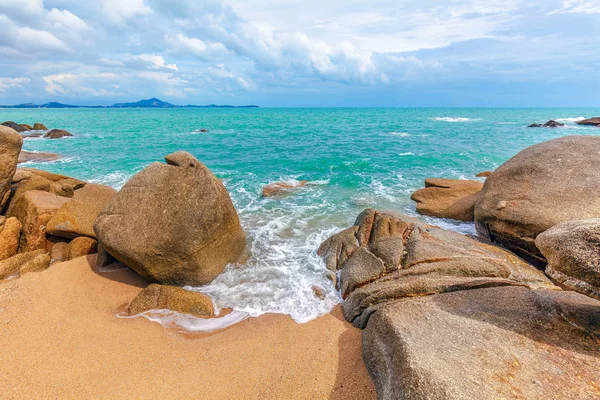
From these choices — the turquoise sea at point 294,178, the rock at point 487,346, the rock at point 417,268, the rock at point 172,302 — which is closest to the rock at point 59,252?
the rock at point 172,302

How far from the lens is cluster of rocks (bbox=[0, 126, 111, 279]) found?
9023 mm

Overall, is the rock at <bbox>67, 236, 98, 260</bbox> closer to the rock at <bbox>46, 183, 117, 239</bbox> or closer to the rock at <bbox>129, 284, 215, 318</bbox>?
the rock at <bbox>46, 183, 117, 239</bbox>

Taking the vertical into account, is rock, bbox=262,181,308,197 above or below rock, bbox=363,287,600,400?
below

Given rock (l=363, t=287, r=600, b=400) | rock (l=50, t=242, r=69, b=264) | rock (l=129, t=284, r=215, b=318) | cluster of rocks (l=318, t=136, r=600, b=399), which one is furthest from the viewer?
rock (l=50, t=242, r=69, b=264)

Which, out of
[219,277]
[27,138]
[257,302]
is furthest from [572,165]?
[27,138]

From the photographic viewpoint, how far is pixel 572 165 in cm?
1100

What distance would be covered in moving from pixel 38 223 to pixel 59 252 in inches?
47.1

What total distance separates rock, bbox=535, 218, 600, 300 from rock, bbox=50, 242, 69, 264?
1235 centimetres

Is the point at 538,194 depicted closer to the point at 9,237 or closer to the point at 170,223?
the point at 170,223

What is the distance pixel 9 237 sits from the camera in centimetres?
920

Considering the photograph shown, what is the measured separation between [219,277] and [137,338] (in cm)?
289

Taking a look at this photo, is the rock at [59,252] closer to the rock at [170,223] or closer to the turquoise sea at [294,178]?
the rock at [170,223]

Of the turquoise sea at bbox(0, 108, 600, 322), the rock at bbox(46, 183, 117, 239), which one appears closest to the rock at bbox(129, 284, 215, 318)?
the turquoise sea at bbox(0, 108, 600, 322)

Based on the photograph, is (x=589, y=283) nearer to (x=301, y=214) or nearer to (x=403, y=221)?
(x=403, y=221)
